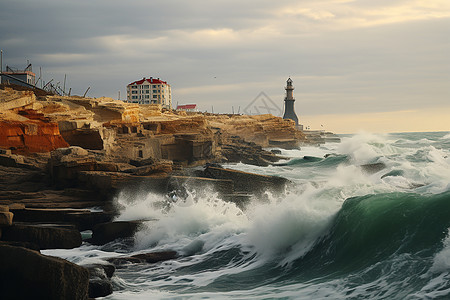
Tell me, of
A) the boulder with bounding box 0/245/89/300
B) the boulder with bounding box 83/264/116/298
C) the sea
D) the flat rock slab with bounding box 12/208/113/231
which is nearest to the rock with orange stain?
the sea

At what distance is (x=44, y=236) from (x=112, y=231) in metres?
1.41

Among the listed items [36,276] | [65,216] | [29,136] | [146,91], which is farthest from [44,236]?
[146,91]

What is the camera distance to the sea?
6812 mm

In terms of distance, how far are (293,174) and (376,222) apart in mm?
15436

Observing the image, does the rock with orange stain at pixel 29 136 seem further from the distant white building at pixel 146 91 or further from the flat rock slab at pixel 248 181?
Answer: the distant white building at pixel 146 91

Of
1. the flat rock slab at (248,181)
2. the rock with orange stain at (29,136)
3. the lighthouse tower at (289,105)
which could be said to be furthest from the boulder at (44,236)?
the lighthouse tower at (289,105)

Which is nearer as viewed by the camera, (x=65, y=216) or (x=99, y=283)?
(x=99, y=283)

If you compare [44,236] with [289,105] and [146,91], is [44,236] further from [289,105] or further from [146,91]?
[146,91]

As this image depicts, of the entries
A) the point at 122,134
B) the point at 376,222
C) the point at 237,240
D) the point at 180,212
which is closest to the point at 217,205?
the point at 180,212

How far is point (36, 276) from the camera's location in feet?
18.0

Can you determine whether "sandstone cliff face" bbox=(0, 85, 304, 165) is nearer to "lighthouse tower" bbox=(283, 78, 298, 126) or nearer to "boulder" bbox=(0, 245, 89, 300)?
"boulder" bbox=(0, 245, 89, 300)

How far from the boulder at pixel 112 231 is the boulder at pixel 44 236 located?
534 millimetres

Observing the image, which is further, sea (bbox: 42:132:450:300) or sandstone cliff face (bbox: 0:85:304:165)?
sandstone cliff face (bbox: 0:85:304:165)

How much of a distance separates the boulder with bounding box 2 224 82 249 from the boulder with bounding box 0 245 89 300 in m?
3.47
